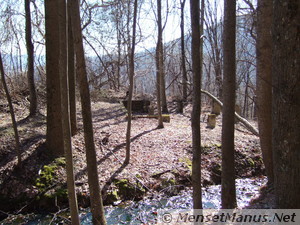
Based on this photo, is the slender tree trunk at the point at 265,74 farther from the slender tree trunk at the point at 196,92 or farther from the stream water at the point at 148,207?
the slender tree trunk at the point at 196,92

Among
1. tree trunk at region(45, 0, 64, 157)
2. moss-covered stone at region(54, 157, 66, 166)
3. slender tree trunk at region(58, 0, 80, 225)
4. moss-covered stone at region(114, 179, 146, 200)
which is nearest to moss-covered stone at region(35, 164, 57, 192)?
moss-covered stone at region(54, 157, 66, 166)

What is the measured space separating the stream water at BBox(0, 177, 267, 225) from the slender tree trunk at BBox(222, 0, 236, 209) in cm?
100

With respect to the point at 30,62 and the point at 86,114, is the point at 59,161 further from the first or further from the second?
the point at 30,62

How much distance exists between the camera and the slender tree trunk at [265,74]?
18.2 feet

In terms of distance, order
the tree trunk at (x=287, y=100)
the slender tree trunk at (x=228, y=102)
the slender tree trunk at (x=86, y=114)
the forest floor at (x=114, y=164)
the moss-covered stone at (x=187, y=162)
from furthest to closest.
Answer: the moss-covered stone at (x=187, y=162), the forest floor at (x=114, y=164), the slender tree trunk at (x=228, y=102), the slender tree trunk at (x=86, y=114), the tree trunk at (x=287, y=100)

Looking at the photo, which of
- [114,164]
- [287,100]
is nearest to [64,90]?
[287,100]

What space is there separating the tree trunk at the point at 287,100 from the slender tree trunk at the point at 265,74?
258cm

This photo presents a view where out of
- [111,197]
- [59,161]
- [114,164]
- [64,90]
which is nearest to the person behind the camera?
[64,90]

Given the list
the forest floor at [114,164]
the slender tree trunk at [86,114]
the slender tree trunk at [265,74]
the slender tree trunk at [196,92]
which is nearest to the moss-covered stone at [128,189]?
the forest floor at [114,164]

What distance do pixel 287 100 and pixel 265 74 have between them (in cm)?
290

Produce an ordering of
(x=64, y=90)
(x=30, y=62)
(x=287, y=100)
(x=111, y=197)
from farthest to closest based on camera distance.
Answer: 1. (x=30, y=62)
2. (x=111, y=197)
3. (x=64, y=90)
4. (x=287, y=100)

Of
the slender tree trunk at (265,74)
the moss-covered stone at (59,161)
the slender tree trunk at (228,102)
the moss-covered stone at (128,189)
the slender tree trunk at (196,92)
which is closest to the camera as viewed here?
the slender tree trunk at (196,92)

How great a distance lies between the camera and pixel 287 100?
3004 millimetres

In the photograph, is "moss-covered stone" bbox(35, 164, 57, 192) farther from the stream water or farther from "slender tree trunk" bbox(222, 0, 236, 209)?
"slender tree trunk" bbox(222, 0, 236, 209)
